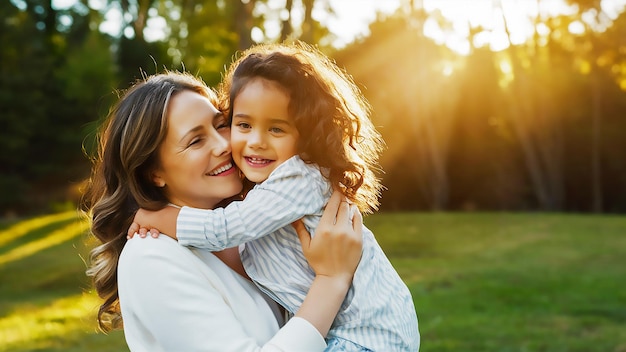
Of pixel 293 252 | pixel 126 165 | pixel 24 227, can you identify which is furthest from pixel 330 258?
pixel 24 227

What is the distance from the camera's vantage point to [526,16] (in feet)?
73.1

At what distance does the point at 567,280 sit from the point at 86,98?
22.0m

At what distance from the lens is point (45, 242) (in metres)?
17.7

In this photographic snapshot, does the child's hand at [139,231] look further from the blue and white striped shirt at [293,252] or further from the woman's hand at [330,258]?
the woman's hand at [330,258]

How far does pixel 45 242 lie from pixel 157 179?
16410 mm

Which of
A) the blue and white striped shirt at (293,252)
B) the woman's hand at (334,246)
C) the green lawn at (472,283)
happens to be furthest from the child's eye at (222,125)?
the green lawn at (472,283)

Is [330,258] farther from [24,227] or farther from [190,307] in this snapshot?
[24,227]

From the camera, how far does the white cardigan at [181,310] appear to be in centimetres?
201

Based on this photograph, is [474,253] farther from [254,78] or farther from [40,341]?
[254,78]

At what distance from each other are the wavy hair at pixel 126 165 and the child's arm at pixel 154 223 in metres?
0.07

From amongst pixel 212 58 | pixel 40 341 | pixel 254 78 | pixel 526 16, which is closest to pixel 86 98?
pixel 212 58

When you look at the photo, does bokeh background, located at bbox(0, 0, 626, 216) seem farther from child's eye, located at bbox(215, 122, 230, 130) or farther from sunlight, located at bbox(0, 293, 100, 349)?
child's eye, located at bbox(215, 122, 230, 130)

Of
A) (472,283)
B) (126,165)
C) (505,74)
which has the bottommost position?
(472,283)

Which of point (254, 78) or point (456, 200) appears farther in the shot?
point (456, 200)
